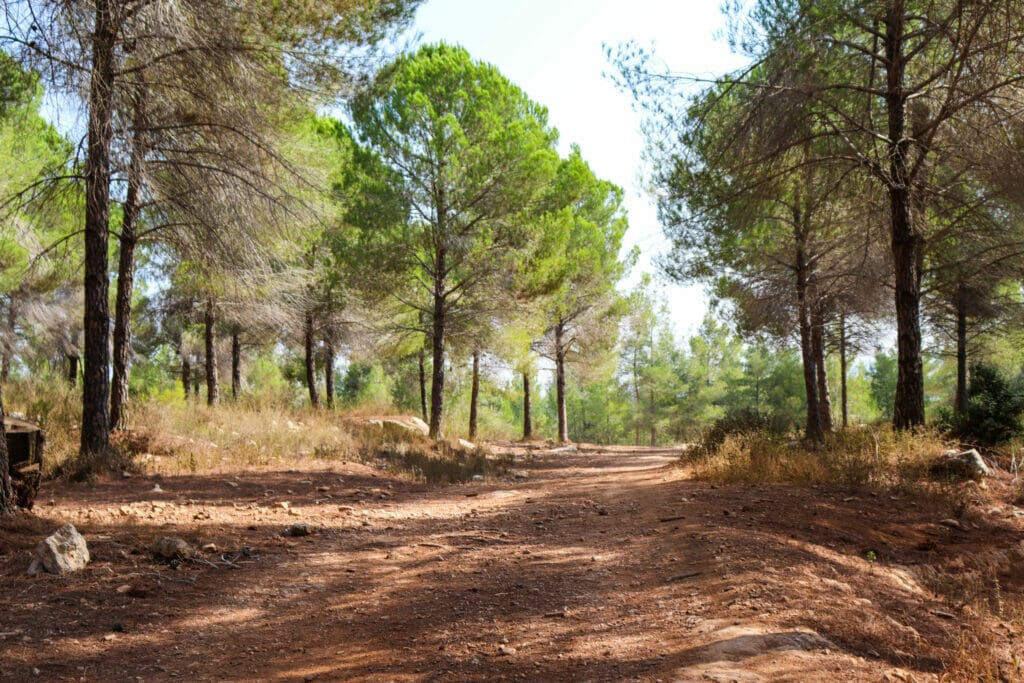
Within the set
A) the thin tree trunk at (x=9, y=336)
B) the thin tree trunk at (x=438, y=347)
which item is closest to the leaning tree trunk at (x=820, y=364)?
the thin tree trunk at (x=438, y=347)

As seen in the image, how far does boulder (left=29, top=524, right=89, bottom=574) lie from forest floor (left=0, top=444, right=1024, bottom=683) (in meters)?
Answer: 0.10

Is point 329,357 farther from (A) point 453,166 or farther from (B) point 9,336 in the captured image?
(A) point 453,166

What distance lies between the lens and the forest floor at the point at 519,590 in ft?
11.6

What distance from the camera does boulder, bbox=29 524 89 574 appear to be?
4.69 meters

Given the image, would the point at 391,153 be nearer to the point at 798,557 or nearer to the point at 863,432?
the point at 863,432

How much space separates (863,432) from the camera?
36.5ft

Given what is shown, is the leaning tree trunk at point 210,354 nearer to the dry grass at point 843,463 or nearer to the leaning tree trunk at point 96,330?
the leaning tree trunk at point 96,330

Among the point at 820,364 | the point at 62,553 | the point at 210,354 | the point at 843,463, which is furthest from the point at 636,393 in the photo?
the point at 62,553

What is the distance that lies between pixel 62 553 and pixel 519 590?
3264 mm

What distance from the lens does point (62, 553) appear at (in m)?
4.77

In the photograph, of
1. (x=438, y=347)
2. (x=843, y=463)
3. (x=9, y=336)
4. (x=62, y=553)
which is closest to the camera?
(x=62, y=553)

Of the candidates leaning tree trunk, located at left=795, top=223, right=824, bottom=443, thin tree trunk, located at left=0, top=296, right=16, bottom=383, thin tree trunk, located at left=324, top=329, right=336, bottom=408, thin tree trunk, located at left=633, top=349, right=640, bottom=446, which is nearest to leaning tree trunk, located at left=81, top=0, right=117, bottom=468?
leaning tree trunk, located at left=795, top=223, right=824, bottom=443

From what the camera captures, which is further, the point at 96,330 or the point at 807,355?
the point at 807,355

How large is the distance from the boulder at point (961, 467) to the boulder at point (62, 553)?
9.36 m
